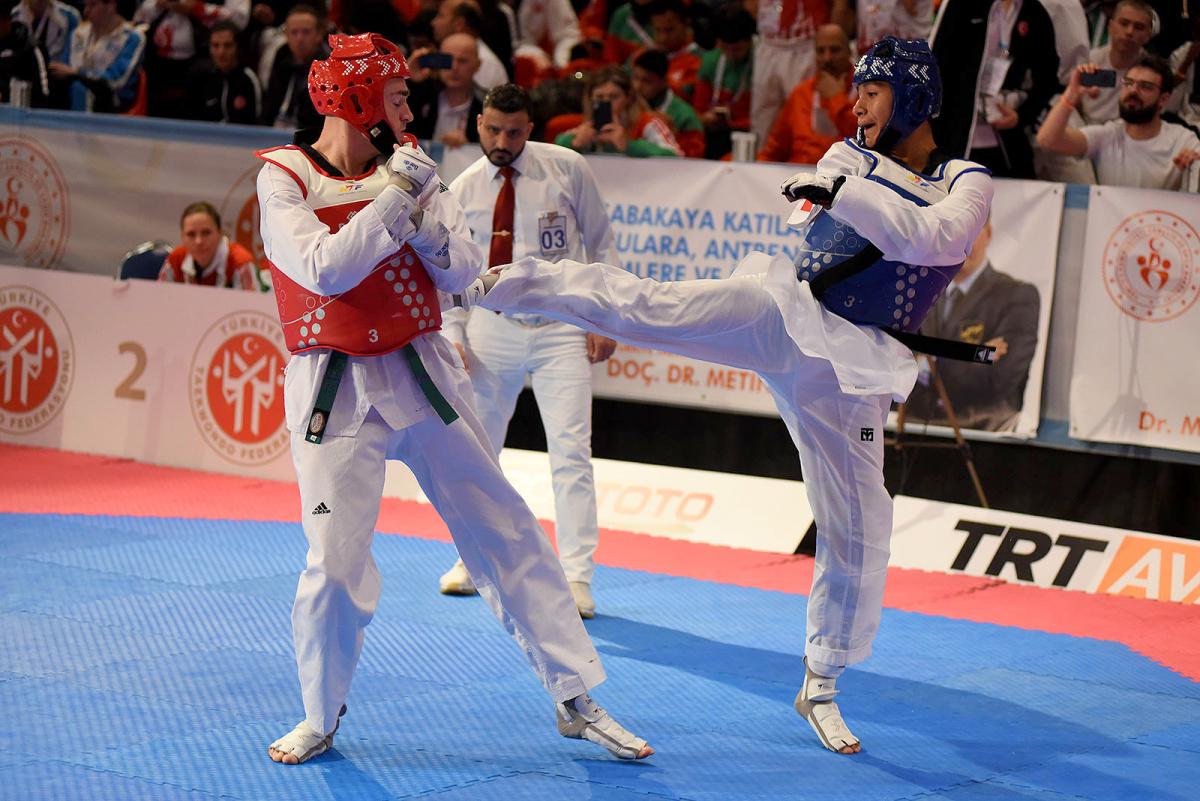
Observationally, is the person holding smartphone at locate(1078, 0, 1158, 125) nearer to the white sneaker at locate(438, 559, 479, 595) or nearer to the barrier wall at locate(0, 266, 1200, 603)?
the barrier wall at locate(0, 266, 1200, 603)

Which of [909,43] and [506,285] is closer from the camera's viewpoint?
[506,285]

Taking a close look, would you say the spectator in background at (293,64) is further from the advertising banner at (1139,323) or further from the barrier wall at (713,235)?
the advertising banner at (1139,323)

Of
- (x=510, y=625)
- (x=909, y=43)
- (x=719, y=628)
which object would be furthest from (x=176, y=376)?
(x=909, y=43)

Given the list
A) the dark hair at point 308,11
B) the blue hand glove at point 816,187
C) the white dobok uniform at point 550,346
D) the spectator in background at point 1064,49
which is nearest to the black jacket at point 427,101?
the dark hair at point 308,11

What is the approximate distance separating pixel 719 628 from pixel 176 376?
14.4 feet

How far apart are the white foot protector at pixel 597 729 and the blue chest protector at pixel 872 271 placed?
4.86 feet

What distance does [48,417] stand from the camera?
371 inches

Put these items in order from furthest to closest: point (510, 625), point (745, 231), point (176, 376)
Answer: point (176, 376) < point (745, 231) < point (510, 625)

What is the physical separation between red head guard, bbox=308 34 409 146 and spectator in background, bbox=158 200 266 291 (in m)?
5.06

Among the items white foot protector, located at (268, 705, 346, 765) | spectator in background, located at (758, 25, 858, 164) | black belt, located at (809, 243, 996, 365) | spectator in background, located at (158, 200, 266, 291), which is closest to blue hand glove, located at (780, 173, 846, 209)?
black belt, located at (809, 243, 996, 365)

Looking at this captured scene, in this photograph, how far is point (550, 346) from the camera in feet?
20.8

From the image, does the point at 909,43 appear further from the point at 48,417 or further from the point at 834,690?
the point at 48,417

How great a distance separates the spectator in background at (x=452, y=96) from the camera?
9.46 meters

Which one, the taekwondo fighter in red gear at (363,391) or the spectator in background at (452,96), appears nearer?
the taekwondo fighter in red gear at (363,391)
